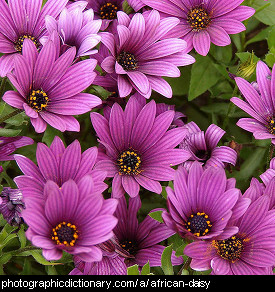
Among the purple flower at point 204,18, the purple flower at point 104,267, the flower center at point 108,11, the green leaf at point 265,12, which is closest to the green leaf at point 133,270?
the purple flower at point 104,267

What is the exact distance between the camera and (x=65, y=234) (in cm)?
93

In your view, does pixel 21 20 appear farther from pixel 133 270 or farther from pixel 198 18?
pixel 133 270

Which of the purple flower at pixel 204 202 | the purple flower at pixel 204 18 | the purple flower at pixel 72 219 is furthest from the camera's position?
the purple flower at pixel 204 18

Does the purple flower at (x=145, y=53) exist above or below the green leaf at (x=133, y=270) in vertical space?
above

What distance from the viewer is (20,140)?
1137mm

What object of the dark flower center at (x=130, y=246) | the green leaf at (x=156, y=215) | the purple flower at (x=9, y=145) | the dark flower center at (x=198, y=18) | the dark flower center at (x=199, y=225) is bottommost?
the dark flower center at (x=130, y=246)

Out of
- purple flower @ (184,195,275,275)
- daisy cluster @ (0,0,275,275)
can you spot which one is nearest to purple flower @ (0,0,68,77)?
daisy cluster @ (0,0,275,275)

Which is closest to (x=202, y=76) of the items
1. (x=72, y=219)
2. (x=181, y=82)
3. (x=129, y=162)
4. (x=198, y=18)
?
(x=181, y=82)

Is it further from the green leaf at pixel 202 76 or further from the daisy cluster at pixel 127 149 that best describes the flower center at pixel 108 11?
the green leaf at pixel 202 76

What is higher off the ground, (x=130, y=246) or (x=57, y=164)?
(x=57, y=164)

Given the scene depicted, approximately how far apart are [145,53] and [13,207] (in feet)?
1.52

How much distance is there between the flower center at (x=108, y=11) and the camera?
132 cm

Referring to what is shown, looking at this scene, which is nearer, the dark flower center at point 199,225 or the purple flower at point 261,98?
the dark flower center at point 199,225
